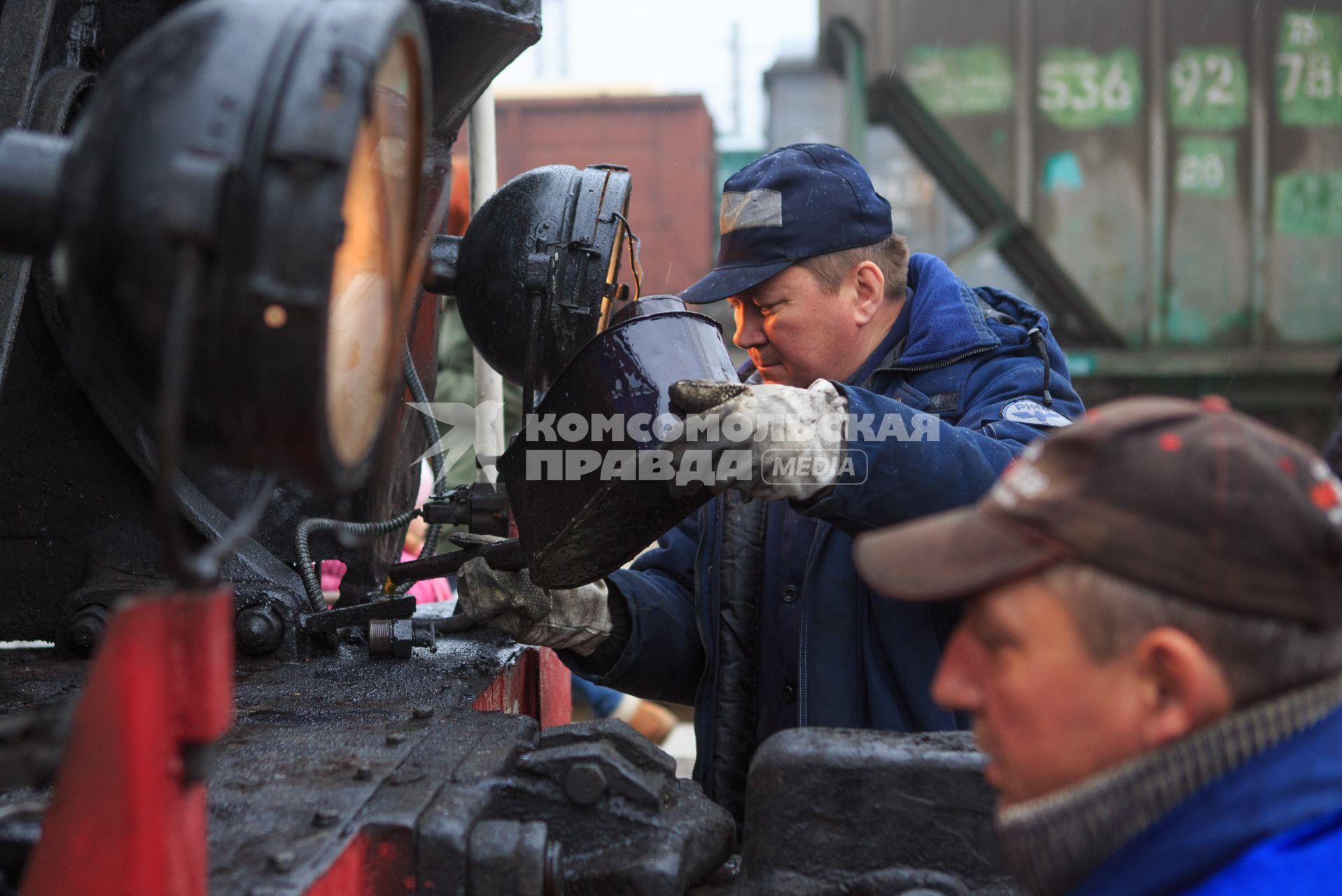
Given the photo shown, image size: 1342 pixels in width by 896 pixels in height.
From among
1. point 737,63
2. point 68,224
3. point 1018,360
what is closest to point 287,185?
point 68,224

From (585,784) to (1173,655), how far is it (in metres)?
0.63

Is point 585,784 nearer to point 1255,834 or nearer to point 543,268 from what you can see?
point 1255,834

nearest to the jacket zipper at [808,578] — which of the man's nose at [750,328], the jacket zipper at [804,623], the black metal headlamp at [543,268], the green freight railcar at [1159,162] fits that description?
the jacket zipper at [804,623]

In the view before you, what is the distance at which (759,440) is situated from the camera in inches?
61.4

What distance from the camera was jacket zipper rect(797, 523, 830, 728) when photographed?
76.9 inches

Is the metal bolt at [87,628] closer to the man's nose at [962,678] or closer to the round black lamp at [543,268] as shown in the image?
the round black lamp at [543,268]

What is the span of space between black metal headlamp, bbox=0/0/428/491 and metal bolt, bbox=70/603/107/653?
1072 mm

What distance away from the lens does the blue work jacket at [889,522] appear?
5.56 feet

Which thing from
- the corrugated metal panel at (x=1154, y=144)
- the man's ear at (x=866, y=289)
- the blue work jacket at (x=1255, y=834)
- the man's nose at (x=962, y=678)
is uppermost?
the corrugated metal panel at (x=1154, y=144)

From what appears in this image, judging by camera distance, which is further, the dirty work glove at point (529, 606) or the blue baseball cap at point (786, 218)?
the blue baseball cap at point (786, 218)

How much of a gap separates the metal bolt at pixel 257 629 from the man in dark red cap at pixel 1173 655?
1309mm

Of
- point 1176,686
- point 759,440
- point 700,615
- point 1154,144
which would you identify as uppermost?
point 1154,144

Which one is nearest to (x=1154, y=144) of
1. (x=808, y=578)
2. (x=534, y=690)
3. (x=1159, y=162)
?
(x=1159, y=162)

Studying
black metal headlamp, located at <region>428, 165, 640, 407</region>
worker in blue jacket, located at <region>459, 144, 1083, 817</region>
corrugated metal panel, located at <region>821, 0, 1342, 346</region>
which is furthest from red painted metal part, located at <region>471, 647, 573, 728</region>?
corrugated metal panel, located at <region>821, 0, 1342, 346</region>
